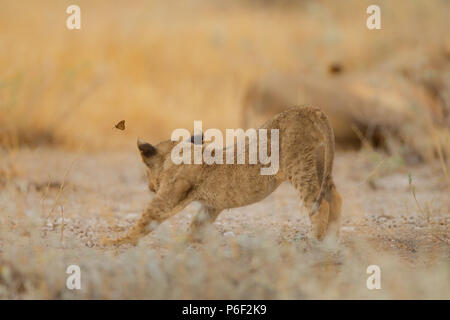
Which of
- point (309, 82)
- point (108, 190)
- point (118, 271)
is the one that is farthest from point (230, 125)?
point (118, 271)

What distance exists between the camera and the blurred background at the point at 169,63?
8.63 metres

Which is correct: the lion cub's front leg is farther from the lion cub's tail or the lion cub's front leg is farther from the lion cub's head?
the lion cub's tail

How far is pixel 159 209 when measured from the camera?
415 centimetres

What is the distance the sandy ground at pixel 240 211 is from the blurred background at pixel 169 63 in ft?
3.82

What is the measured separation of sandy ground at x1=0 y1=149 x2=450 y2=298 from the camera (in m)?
4.30

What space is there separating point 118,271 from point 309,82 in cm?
594

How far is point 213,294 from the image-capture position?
10.6 ft

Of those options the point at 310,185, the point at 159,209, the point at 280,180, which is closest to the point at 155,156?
the point at 159,209

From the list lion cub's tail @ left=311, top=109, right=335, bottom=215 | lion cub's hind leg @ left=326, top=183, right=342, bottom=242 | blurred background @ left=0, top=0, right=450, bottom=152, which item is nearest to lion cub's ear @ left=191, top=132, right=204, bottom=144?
lion cub's tail @ left=311, top=109, right=335, bottom=215

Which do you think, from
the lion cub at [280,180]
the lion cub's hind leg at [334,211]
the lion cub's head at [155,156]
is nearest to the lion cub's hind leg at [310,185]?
the lion cub at [280,180]

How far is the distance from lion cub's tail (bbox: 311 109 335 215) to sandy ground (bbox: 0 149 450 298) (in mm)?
448

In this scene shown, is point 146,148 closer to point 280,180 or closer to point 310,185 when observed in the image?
point 280,180

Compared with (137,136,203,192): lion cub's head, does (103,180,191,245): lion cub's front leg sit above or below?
below
